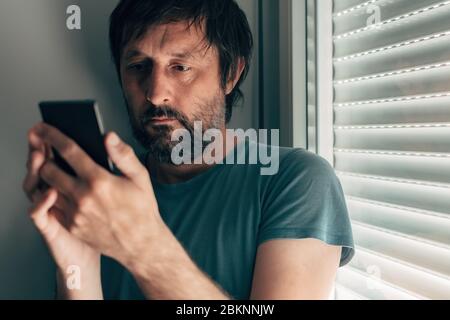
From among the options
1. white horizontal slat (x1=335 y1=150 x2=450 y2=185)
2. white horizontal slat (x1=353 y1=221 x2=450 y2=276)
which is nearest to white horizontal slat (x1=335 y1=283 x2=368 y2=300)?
white horizontal slat (x1=353 y1=221 x2=450 y2=276)

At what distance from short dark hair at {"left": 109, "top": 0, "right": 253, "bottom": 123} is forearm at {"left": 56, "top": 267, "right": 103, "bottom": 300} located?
1.31 feet

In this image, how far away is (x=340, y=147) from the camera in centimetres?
88

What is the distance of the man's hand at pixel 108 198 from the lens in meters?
0.55

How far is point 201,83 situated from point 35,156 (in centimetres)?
34

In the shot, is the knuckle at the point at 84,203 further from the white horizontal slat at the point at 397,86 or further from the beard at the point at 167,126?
the white horizontal slat at the point at 397,86

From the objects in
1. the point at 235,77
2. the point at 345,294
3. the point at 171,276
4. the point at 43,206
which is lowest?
the point at 345,294

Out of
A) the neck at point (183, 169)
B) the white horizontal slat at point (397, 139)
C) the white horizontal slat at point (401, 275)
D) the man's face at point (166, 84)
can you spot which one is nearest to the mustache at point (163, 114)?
the man's face at point (166, 84)

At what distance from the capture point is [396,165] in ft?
2.44

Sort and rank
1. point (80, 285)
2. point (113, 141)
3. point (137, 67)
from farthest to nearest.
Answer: point (137, 67) < point (80, 285) < point (113, 141)

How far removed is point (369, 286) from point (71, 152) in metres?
0.59

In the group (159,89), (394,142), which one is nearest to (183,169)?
(159,89)

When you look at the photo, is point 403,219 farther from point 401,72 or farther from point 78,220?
point 78,220
